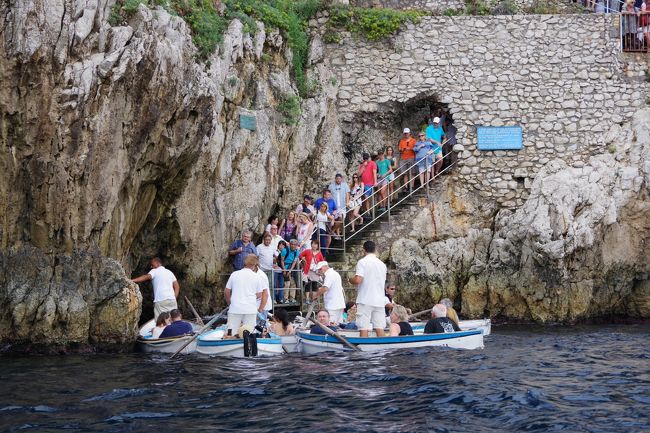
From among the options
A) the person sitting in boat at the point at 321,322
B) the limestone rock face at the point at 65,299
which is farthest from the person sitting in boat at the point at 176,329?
the person sitting in boat at the point at 321,322

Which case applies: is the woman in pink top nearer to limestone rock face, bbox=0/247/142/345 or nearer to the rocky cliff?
the rocky cliff

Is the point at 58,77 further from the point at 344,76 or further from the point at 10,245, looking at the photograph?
the point at 344,76

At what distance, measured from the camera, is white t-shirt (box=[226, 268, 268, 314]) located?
12703 mm

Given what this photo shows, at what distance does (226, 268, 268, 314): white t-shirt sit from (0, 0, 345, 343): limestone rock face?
2.37 m

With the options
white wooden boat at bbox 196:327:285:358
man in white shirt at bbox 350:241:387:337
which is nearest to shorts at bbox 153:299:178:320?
white wooden boat at bbox 196:327:285:358

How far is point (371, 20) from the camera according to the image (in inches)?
818

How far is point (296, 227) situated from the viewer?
18.4 metres

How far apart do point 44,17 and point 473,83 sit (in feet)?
36.0

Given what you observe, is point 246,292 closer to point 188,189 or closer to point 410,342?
point 410,342

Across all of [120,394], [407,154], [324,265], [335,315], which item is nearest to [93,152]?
[324,265]

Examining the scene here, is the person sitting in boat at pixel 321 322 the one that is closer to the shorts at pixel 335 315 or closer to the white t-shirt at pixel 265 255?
the shorts at pixel 335 315

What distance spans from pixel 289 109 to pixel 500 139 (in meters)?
5.24

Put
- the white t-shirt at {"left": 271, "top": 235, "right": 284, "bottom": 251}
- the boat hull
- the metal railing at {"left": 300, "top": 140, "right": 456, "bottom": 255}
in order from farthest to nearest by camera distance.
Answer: the metal railing at {"left": 300, "top": 140, "right": 456, "bottom": 255} < the white t-shirt at {"left": 271, "top": 235, "right": 284, "bottom": 251} < the boat hull

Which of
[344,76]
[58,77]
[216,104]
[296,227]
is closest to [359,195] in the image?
[296,227]
